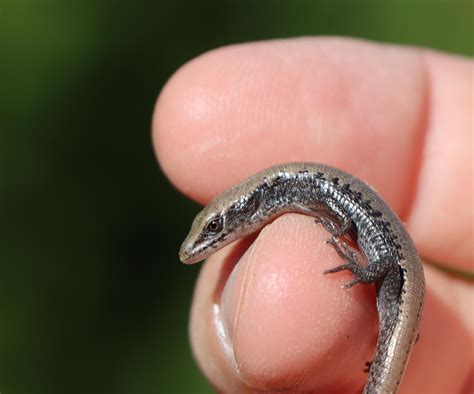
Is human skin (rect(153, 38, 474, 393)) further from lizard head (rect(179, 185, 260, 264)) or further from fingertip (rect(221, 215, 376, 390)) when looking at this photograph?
lizard head (rect(179, 185, 260, 264))

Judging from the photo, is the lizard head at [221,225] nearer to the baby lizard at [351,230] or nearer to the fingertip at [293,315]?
the baby lizard at [351,230]

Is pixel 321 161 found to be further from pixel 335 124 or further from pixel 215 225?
pixel 215 225

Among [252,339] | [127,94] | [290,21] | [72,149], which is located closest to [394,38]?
[290,21]

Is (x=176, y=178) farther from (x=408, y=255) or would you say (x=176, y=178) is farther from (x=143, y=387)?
(x=143, y=387)

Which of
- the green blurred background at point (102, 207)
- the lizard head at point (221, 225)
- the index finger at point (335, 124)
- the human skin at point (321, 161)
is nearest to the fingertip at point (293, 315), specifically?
the human skin at point (321, 161)

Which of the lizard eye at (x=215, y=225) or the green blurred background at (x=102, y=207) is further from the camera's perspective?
the green blurred background at (x=102, y=207)

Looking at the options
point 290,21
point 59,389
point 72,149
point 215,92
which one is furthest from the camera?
point 290,21

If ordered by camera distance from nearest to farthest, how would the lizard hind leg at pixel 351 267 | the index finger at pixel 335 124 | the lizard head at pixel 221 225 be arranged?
the lizard hind leg at pixel 351 267 → the lizard head at pixel 221 225 → the index finger at pixel 335 124

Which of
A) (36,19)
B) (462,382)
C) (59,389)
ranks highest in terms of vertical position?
(36,19)
